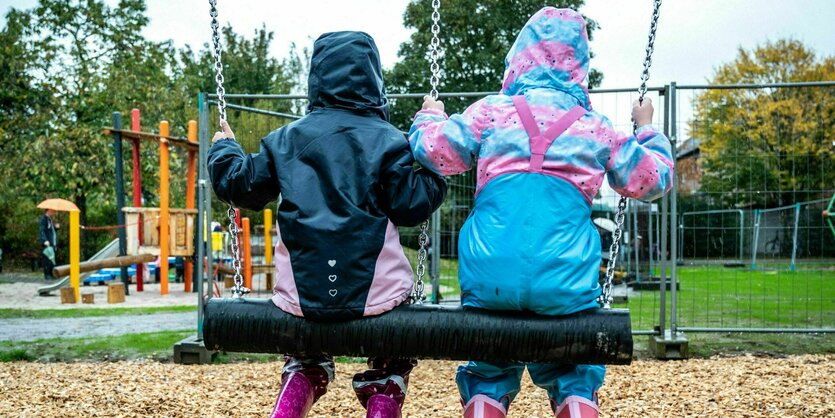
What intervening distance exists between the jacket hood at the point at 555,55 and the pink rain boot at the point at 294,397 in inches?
52.5

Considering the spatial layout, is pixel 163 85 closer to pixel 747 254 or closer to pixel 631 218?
pixel 631 218

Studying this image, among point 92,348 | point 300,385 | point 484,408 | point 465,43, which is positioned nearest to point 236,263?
point 300,385

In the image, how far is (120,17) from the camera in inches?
958

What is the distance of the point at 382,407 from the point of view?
2.82 meters

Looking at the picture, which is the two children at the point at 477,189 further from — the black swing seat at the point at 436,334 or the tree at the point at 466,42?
the tree at the point at 466,42

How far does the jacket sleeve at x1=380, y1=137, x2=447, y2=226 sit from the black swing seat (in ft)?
1.09

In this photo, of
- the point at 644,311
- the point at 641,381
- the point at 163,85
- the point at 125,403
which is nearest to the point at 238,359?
the point at 125,403

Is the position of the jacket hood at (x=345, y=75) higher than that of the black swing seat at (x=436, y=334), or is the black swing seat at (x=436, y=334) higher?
the jacket hood at (x=345, y=75)

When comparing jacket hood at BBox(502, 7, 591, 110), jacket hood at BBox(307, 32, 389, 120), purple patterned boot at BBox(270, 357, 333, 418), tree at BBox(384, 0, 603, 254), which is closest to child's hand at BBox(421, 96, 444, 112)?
jacket hood at BBox(307, 32, 389, 120)

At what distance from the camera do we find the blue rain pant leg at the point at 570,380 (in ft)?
8.98

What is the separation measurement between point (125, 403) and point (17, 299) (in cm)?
924

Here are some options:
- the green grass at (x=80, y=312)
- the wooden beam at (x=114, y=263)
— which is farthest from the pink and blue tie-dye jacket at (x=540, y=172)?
the wooden beam at (x=114, y=263)

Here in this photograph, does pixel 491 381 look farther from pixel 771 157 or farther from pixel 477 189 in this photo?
pixel 771 157

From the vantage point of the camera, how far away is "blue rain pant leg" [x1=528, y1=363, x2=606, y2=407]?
274cm
